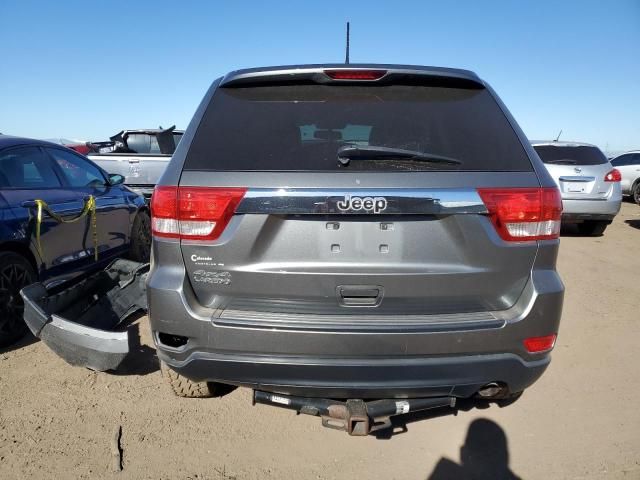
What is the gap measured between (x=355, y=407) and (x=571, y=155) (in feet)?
26.8

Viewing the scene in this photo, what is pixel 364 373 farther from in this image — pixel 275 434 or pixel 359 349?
pixel 275 434

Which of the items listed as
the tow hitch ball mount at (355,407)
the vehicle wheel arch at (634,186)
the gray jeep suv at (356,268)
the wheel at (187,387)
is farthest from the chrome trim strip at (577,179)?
the vehicle wheel arch at (634,186)

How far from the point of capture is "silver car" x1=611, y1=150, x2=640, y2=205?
47.5 feet

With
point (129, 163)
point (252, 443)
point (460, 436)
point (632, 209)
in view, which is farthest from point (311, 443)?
point (632, 209)

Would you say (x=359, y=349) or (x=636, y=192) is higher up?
(x=359, y=349)

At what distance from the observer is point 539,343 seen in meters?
2.04

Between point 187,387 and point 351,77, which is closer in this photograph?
point 351,77

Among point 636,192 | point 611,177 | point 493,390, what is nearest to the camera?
point 493,390

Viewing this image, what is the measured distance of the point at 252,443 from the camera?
2.49 metres

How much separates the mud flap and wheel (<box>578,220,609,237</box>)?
8.57m

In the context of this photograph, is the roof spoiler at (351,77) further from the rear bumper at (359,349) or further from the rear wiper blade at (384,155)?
the rear bumper at (359,349)

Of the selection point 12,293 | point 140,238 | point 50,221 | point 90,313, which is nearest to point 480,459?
point 90,313

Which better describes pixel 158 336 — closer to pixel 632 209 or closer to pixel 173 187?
pixel 173 187

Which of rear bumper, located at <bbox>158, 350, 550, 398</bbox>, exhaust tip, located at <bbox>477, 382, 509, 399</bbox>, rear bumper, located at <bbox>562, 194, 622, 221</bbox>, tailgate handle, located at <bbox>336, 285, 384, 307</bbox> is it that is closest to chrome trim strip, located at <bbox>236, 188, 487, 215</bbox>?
tailgate handle, located at <bbox>336, 285, 384, 307</bbox>
